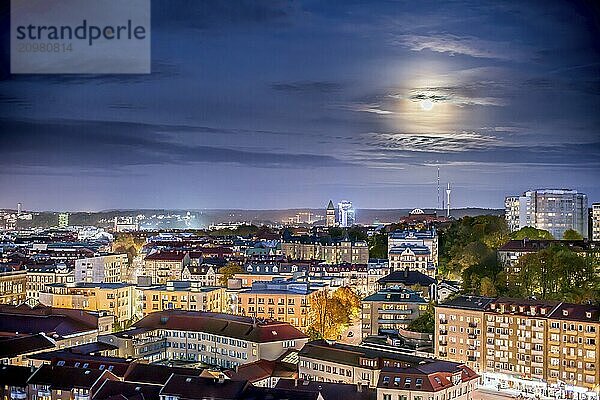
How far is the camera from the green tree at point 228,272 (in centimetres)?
987

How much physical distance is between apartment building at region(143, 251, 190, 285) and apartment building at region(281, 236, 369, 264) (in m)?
2.10

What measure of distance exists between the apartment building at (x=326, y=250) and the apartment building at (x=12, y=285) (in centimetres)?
459

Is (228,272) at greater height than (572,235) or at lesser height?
lesser

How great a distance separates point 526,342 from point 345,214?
618cm

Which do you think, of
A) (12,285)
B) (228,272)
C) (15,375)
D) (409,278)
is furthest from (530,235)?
(15,375)

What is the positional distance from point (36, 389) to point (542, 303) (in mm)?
3634

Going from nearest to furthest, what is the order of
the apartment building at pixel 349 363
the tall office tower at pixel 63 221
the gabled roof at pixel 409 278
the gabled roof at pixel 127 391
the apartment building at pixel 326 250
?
the gabled roof at pixel 127 391
the apartment building at pixel 349 363
the gabled roof at pixel 409 278
the tall office tower at pixel 63 221
the apartment building at pixel 326 250

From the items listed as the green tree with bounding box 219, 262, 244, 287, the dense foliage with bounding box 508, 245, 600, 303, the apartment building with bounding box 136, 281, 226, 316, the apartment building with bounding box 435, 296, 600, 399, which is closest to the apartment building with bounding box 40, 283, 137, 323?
the apartment building with bounding box 136, 281, 226, 316

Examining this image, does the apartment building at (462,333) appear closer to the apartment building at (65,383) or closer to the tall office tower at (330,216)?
the apartment building at (65,383)

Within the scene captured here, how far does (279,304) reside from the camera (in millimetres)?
7938

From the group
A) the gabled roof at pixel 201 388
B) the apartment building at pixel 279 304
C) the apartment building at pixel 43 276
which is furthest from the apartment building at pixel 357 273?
the gabled roof at pixel 201 388

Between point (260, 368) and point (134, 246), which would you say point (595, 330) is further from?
point (134, 246)

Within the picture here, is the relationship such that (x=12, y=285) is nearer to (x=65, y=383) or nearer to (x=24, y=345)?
(x=24, y=345)

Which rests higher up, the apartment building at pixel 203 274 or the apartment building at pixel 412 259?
the apartment building at pixel 412 259
